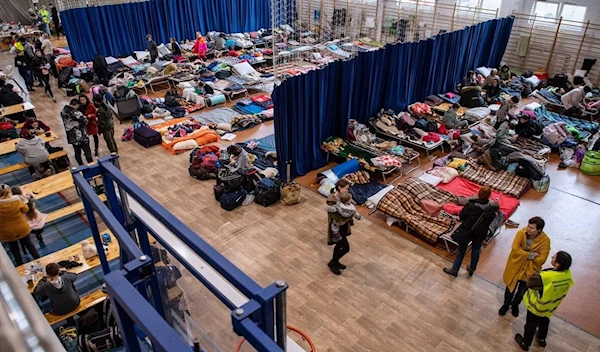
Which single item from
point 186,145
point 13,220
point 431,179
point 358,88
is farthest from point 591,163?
point 13,220

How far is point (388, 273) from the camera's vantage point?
21.2 ft

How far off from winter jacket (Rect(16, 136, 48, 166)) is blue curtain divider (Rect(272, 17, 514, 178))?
419 centimetres

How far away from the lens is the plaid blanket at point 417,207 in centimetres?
708

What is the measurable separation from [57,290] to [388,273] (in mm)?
4263

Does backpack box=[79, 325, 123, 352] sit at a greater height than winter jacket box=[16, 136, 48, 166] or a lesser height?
lesser

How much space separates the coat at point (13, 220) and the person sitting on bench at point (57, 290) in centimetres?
144

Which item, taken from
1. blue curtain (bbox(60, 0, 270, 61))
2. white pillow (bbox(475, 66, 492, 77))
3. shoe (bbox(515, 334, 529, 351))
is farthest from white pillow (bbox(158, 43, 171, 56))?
shoe (bbox(515, 334, 529, 351))

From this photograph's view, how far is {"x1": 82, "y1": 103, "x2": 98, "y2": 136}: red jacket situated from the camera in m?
8.77

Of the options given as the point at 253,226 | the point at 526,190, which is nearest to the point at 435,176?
the point at 526,190

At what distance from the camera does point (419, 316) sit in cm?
577

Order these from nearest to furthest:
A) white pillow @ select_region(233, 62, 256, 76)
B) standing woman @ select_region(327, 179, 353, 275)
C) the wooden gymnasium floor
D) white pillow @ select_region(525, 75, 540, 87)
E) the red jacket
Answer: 1. the wooden gymnasium floor
2. standing woman @ select_region(327, 179, 353, 275)
3. the red jacket
4. white pillow @ select_region(525, 75, 540, 87)
5. white pillow @ select_region(233, 62, 256, 76)

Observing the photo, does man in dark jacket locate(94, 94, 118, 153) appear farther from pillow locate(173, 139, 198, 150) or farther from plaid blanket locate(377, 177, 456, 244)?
plaid blanket locate(377, 177, 456, 244)

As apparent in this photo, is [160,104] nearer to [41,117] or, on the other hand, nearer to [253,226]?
[41,117]

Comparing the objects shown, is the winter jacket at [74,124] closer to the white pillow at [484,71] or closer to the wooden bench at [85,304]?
the wooden bench at [85,304]
